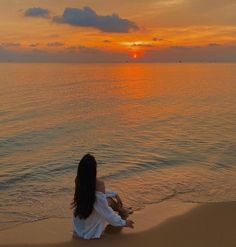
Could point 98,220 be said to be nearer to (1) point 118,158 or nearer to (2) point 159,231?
(2) point 159,231

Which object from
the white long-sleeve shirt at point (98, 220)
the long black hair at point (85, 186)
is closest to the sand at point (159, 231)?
the white long-sleeve shirt at point (98, 220)

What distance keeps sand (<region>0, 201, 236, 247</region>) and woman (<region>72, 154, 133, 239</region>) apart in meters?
0.21

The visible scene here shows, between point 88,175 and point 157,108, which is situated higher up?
point 88,175

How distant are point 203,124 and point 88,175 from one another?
2078 cm

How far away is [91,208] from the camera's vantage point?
8070 mm

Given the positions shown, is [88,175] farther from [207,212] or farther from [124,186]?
[124,186]

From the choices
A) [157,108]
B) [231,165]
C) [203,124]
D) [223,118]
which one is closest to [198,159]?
[231,165]

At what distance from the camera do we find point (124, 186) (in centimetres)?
1305

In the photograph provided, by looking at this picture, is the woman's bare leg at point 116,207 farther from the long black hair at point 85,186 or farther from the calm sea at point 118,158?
the calm sea at point 118,158

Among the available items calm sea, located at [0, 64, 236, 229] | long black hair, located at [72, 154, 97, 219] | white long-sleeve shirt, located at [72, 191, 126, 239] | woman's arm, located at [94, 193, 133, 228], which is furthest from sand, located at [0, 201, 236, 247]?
calm sea, located at [0, 64, 236, 229]

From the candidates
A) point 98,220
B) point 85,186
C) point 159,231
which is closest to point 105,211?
point 98,220

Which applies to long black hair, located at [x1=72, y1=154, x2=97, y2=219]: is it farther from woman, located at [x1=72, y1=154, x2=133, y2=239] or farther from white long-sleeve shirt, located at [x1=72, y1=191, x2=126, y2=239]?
white long-sleeve shirt, located at [x1=72, y1=191, x2=126, y2=239]

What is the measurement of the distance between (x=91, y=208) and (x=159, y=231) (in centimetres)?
156

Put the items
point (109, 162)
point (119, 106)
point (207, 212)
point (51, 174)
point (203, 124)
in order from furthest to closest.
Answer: point (119, 106) → point (203, 124) → point (109, 162) → point (51, 174) → point (207, 212)
